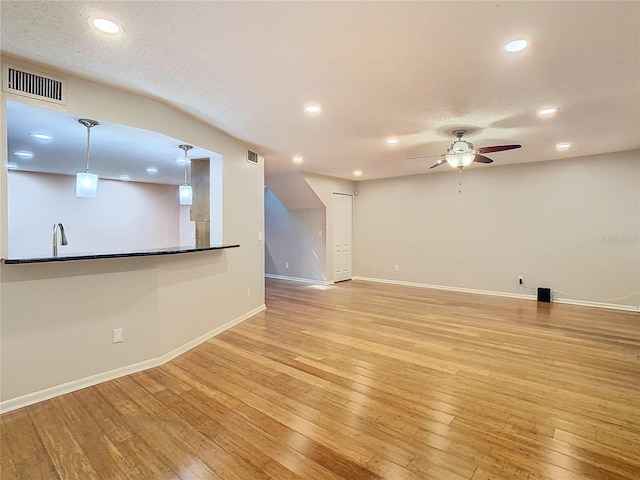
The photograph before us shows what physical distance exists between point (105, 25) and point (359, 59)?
154cm

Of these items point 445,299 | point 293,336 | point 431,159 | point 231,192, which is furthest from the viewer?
point 445,299

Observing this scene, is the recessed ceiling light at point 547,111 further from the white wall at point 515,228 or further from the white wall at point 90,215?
the white wall at point 90,215

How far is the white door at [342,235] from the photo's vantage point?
24.7 ft

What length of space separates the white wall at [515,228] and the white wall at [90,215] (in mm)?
4790

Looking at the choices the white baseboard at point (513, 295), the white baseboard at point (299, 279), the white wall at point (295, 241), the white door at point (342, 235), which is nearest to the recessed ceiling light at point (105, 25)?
the white wall at point (295, 241)

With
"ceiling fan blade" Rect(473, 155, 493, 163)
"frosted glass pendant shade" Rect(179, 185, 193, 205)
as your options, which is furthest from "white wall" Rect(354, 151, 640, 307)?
"frosted glass pendant shade" Rect(179, 185, 193, 205)

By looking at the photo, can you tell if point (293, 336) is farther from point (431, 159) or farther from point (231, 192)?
point (431, 159)

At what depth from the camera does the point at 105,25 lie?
180cm

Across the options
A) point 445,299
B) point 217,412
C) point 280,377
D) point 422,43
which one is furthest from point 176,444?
point 445,299

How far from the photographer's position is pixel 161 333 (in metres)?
3.08

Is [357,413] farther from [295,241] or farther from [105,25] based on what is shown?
[295,241]

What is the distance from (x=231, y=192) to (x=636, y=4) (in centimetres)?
383

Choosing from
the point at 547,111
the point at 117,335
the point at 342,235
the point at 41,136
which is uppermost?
the point at 547,111

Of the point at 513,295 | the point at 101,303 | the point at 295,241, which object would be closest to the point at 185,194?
the point at 101,303
